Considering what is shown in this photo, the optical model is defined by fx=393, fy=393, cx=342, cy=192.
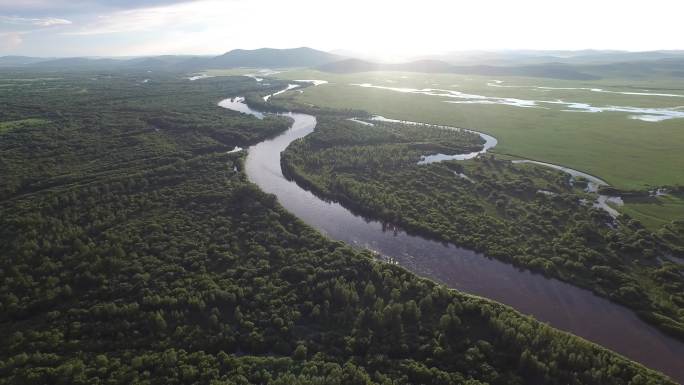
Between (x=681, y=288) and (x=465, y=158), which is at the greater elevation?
(x=465, y=158)

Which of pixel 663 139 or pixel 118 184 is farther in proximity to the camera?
pixel 663 139

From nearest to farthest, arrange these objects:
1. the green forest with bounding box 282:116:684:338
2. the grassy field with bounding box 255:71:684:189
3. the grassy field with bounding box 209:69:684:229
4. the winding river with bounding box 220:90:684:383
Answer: the winding river with bounding box 220:90:684:383, the green forest with bounding box 282:116:684:338, the grassy field with bounding box 209:69:684:229, the grassy field with bounding box 255:71:684:189

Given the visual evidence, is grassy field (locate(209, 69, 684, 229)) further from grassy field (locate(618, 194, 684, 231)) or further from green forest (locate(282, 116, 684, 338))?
green forest (locate(282, 116, 684, 338))

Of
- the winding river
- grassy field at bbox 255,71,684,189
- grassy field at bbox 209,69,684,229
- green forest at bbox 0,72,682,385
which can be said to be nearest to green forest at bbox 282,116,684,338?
green forest at bbox 0,72,682,385

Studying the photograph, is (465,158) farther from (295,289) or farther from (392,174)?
(295,289)

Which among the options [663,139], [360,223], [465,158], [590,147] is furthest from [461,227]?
[663,139]

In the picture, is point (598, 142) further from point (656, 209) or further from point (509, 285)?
point (509, 285)
